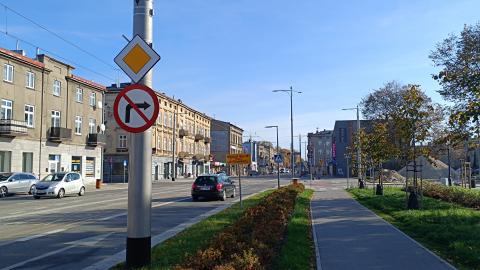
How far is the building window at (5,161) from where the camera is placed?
39500 mm

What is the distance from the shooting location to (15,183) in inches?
1281

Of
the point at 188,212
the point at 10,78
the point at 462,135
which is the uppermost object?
the point at 10,78

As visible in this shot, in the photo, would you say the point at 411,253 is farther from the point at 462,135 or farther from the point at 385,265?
the point at 462,135

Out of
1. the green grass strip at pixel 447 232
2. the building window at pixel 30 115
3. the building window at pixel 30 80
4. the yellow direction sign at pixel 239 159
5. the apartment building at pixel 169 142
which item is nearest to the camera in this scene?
the green grass strip at pixel 447 232

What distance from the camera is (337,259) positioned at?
9023mm

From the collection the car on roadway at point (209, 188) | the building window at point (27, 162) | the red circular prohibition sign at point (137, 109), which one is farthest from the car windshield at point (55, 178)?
the red circular prohibition sign at point (137, 109)

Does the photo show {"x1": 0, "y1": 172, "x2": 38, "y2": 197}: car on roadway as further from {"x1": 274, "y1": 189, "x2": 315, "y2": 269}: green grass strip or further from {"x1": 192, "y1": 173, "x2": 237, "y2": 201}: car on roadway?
{"x1": 274, "y1": 189, "x2": 315, "y2": 269}: green grass strip

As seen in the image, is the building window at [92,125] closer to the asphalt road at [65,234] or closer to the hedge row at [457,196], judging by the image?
the asphalt road at [65,234]

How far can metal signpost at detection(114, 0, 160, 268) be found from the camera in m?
6.70

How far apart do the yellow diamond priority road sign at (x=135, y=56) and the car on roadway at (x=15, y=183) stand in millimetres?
27057

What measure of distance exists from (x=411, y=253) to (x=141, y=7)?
22.4 feet

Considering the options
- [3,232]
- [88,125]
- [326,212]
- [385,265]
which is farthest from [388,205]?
[88,125]

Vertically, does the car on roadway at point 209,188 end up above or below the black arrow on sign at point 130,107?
below

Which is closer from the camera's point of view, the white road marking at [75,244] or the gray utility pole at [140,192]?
the gray utility pole at [140,192]
